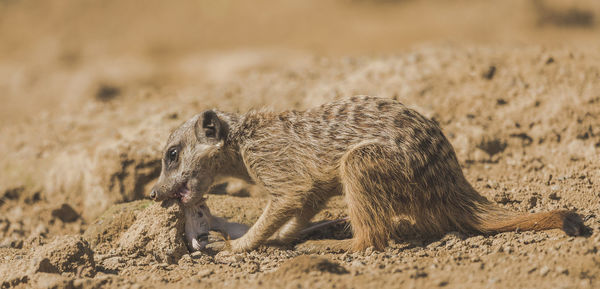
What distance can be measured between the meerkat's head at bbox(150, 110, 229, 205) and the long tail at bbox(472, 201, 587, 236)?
193 centimetres

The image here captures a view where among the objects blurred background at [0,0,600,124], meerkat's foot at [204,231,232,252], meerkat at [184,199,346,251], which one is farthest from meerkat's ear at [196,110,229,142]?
blurred background at [0,0,600,124]

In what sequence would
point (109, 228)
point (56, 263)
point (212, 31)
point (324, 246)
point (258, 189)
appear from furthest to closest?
point (212, 31) → point (258, 189) → point (109, 228) → point (324, 246) → point (56, 263)

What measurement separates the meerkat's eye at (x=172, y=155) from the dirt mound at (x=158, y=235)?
33 centimetres

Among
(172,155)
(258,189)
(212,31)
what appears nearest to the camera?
(172,155)

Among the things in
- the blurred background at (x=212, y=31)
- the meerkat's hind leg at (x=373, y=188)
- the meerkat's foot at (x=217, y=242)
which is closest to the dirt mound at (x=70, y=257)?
the meerkat's foot at (x=217, y=242)

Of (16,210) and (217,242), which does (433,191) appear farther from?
(16,210)

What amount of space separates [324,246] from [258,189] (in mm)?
951

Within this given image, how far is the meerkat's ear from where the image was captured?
14.3 feet

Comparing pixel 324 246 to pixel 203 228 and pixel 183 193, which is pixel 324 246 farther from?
pixel 183 193

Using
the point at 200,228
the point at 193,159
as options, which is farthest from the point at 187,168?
the point at 200,228

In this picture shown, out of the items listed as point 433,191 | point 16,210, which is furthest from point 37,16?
point 433,191

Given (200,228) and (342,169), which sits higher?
(342,169)

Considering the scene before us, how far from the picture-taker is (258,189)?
16.2 feet

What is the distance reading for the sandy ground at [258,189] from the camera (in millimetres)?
3324
